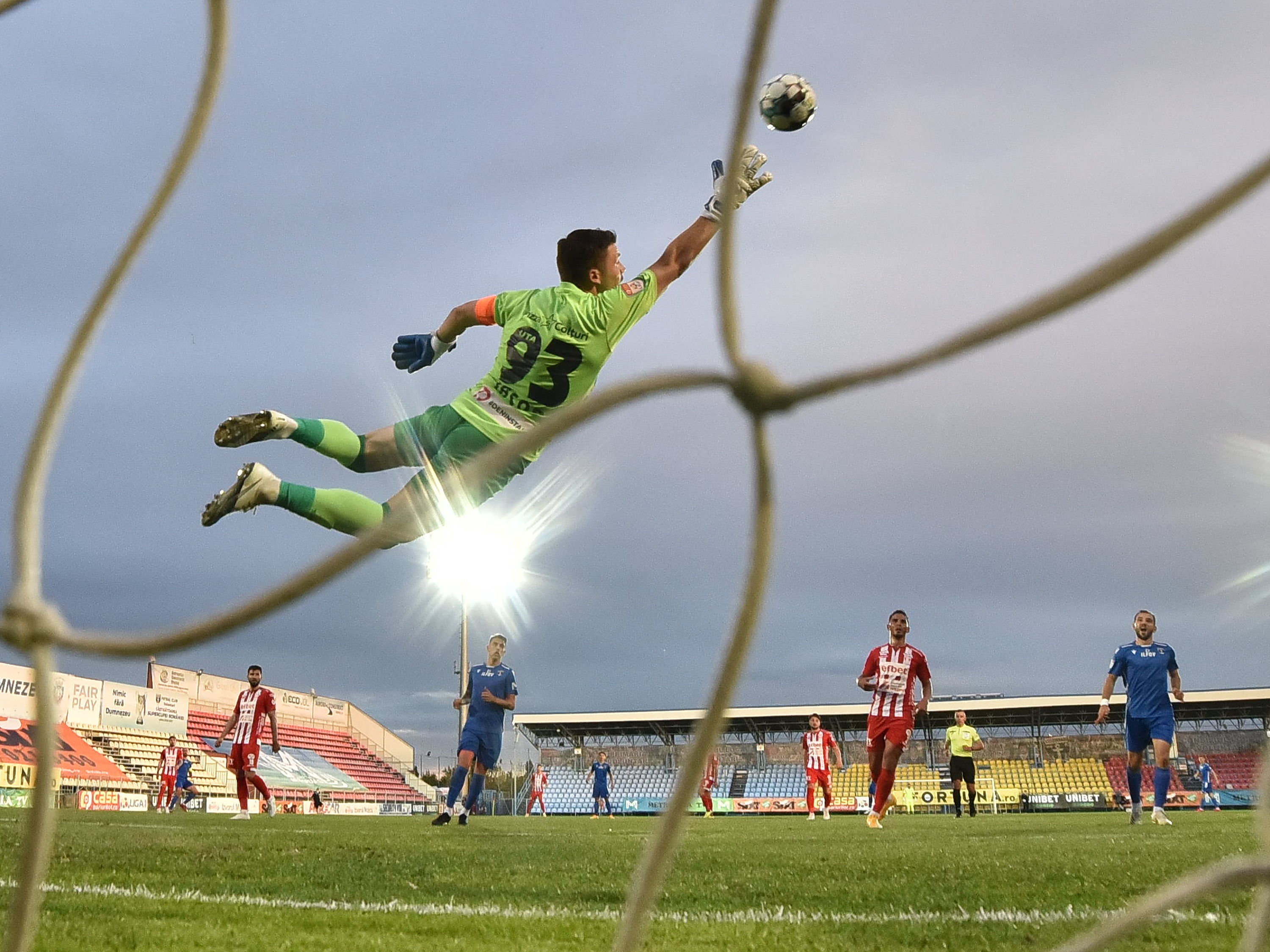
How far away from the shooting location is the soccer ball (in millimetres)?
4664

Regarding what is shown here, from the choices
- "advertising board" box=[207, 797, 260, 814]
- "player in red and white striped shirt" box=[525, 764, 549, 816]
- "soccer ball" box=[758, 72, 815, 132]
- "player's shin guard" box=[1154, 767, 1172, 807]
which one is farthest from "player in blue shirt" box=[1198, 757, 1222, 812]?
"soccer ball" box=[758, 72, 815, 132]

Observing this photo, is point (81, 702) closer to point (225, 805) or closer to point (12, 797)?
point (225, 805)

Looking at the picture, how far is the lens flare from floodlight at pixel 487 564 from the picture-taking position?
26844 millimetres

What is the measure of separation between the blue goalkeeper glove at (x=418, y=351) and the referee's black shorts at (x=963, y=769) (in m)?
16.4

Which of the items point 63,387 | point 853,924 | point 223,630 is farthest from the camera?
point 853,924

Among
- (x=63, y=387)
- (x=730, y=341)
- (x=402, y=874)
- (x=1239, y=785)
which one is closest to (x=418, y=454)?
(x=402, y=874)

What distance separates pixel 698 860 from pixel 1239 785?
45.1 m

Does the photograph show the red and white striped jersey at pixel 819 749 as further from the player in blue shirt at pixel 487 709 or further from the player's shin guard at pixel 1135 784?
the player in blue shirt at pixel 487 709

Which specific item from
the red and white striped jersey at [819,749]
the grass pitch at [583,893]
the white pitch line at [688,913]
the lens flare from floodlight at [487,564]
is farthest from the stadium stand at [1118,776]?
the white pitch line at [688,913]

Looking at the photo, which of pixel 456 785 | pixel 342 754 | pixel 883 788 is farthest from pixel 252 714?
pixel 342 754

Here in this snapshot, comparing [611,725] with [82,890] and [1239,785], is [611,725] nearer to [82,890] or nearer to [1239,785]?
[1239,785]

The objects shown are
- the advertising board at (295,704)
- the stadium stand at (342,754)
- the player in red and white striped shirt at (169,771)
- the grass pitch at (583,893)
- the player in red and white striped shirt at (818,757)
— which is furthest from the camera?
the advertising board at (295,704)

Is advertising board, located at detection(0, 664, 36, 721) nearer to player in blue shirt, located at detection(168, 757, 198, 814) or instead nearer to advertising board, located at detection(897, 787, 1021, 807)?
player in blue shirt, located at detection(168, 757, 198, 814)

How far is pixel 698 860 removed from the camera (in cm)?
643
